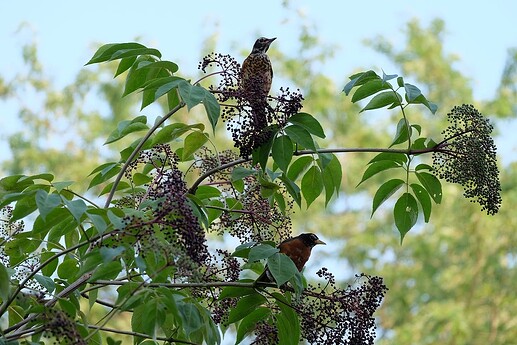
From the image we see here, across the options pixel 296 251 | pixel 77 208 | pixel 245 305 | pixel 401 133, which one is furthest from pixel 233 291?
pixel 401 133

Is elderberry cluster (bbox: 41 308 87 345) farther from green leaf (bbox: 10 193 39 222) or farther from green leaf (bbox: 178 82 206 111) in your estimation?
green leaf (bbox: 178 82 206 111)

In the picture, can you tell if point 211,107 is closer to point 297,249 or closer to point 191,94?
point 191,94

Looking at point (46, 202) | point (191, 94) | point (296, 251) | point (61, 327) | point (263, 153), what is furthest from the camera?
point (296, 251)

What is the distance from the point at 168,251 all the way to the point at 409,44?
9357 millimetres

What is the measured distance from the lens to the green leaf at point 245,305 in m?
1.52

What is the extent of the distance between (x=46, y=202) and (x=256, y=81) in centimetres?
43

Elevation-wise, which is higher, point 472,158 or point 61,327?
point 472,158

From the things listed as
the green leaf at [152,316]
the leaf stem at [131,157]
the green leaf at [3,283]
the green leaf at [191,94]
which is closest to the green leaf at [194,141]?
the leaf stem at [131,157]

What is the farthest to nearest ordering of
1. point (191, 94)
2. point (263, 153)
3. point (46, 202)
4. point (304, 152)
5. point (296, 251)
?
point (296, 251)
point (304, 152)
point (263, 153)
point (191, 94)
point (46, 202)

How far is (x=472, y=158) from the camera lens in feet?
5.16

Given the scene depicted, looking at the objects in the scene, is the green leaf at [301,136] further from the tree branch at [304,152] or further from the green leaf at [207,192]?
the green leaf at [207,192]

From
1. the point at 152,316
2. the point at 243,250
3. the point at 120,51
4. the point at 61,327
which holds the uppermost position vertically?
the point at 120,51

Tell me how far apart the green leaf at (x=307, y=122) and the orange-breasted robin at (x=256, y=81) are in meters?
0.07

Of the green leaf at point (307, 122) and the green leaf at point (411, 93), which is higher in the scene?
the green leaf at point (411, 93)
